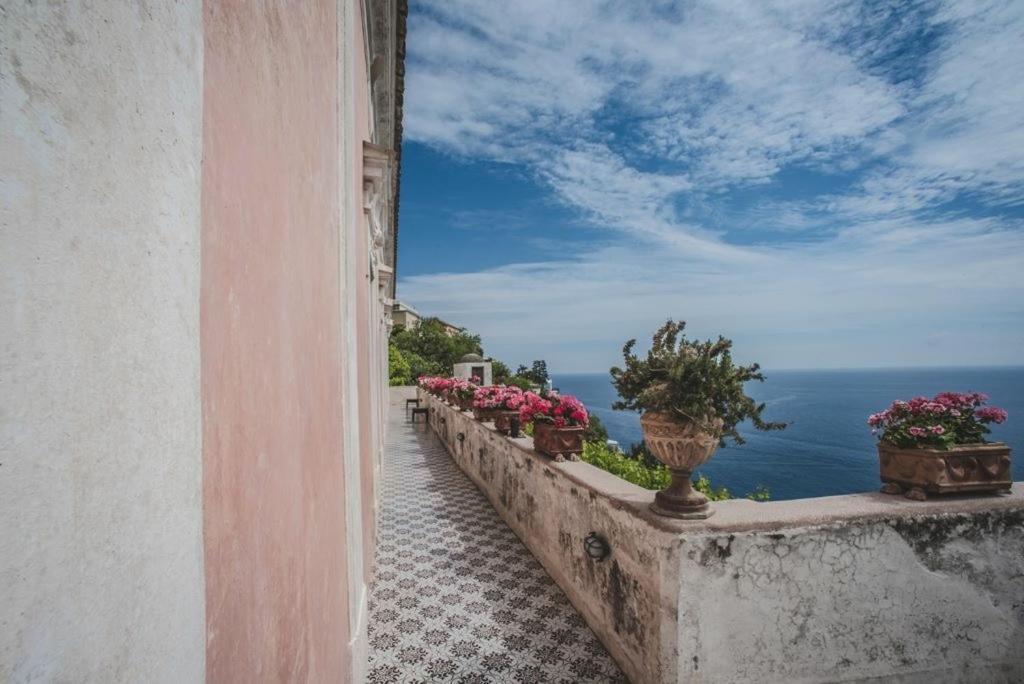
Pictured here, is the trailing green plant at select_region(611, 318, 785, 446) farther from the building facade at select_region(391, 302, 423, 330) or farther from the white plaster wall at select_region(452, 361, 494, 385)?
the building facade at select_region(391, 302, 423, 330)

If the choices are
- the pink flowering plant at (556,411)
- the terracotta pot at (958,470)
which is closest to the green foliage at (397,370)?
the pink flowering plant at (556,411)

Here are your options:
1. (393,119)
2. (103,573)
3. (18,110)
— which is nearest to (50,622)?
(103,573)

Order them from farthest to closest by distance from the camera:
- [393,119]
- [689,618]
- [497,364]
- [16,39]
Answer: [497,364] < [393,119] < [689,618] < [16,39]

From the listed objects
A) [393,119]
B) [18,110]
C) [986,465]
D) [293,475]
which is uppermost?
[393,119]

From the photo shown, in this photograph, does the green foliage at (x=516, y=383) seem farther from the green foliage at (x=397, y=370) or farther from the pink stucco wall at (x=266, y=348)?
the pink stucco wall at (x=266, y=348)

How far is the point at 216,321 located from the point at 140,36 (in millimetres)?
554

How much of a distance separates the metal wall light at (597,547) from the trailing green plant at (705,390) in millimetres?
1189

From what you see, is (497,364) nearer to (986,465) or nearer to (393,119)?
(393,119)

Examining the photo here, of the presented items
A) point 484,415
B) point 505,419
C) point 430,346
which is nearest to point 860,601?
point 505,419

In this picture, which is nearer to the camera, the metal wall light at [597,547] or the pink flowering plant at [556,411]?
the metal wall light at [597,547]

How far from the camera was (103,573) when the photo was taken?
1.96 feet

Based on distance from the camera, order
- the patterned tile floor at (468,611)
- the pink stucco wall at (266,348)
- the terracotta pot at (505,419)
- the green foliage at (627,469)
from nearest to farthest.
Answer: the pink stucco wall at (266,348) < the patterned tile floor at (468,611) < the green foliage at (627,469) < the terracotta pot at (505,419)

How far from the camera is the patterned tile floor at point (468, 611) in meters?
3.53

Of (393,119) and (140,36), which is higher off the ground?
(393,119)
